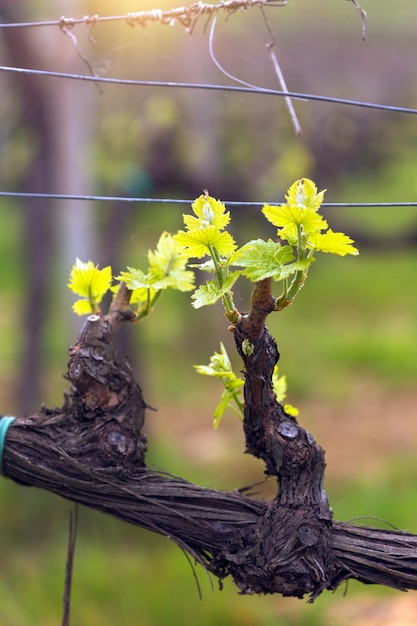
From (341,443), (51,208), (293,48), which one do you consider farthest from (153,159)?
(293,48)

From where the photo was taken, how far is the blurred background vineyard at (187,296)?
2.48 m

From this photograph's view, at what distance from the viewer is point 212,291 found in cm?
83

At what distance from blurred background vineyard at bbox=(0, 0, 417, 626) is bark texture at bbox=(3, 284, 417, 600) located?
27 centimetres

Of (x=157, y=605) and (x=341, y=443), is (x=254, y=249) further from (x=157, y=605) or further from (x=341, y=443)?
(x=341, y=443)

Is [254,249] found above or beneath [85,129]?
beneath

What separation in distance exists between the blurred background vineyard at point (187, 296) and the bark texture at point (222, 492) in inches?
10.6

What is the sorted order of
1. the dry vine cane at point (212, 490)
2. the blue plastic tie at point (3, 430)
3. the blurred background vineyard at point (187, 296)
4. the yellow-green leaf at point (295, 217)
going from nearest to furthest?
the yellow-green leaf at point (295, 217) → the dry vine cane at point (212, 490) → the blue plastic tie at point (3, 430) → the blurred background vineyard at point (187, 296)

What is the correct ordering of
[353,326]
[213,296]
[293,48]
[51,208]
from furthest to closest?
[293,48] < [353,326] < [51,208] < [213,296]

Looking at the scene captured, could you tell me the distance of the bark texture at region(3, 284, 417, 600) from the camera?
0.93 m

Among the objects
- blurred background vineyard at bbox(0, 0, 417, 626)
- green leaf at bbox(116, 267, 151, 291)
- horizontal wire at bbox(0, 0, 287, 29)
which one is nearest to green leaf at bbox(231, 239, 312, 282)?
green leaf at bbox(116, 267, 151, 291)

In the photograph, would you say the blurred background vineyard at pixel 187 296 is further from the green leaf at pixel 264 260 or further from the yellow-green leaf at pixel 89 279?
the green leaf at pixel 264 260

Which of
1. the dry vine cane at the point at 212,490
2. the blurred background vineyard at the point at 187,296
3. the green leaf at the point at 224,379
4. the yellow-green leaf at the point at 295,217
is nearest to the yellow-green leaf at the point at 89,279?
the dry vine cane at the point at 212,490

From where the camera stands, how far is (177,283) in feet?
3.33

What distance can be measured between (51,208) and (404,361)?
2271mm
